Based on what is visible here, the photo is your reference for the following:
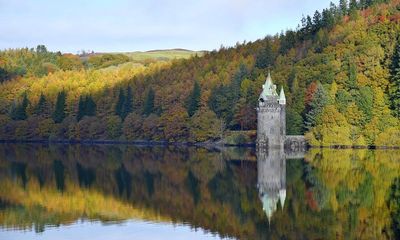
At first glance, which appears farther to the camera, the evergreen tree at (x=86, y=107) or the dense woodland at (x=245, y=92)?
the evergreen tree at (x=86, y=107)

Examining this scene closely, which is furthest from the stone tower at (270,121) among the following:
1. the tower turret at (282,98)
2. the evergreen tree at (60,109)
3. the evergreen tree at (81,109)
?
the evergreen tree at (60,109)

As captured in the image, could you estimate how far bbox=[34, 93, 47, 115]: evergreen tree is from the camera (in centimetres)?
14938

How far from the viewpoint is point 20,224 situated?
1513 inches

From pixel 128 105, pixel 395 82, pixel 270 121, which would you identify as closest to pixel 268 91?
pixel 270 121

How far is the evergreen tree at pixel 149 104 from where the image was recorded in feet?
446

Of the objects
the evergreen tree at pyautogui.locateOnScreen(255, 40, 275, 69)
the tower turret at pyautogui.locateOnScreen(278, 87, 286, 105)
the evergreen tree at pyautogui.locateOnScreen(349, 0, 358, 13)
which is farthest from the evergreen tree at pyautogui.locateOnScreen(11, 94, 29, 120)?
the evergreen tree at pyautogui.locateOnScreen(349, 0, 358, 13)

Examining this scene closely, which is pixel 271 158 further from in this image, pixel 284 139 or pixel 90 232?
pixel 90 232

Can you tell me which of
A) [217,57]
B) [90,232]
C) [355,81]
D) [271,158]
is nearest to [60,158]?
[271,158]

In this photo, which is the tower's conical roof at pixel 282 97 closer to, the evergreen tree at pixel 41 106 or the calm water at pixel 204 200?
the calm water at pixel 204 200

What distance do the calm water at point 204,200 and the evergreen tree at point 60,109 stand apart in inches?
2924

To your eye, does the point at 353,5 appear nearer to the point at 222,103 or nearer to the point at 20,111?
the point at 222,103

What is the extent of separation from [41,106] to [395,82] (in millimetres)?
75106

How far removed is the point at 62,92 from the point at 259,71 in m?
45.2

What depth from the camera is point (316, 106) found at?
102 metres
